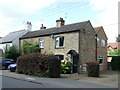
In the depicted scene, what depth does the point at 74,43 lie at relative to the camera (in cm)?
2297

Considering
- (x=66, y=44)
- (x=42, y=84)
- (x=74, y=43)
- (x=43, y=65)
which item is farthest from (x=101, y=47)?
(x=42, y=84)

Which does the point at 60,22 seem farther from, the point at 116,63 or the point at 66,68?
the point at 116,63

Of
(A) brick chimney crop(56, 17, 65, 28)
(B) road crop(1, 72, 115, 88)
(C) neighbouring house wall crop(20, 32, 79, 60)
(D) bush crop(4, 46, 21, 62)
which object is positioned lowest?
(B) road crop(1, 72, 115, 88)

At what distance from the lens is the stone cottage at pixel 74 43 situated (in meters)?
22.7

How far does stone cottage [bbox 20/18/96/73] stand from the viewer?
2272 centimetres

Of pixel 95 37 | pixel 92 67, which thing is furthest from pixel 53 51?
pixel 92 67

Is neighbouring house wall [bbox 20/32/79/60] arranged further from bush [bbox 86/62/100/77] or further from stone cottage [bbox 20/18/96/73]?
bush [bbox 86/62/100/77]

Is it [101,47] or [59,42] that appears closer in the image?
[59,42]

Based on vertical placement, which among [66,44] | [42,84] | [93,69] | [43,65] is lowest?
[42,84]

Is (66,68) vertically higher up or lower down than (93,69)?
lower down

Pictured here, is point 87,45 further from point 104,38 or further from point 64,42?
point 104,38

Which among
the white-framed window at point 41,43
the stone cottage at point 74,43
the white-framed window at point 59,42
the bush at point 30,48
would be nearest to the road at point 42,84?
the stone cottage at point 74,43

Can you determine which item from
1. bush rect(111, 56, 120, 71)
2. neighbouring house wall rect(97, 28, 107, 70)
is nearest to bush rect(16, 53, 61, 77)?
neighbouring house wall rect(97, 28, 107, 70)

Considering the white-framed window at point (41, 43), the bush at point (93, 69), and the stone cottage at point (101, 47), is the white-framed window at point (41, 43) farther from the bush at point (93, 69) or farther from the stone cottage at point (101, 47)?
the bush at point (93, 69)
